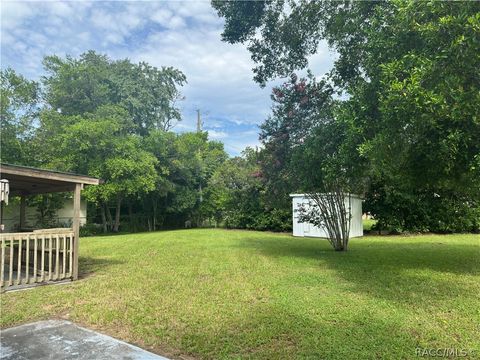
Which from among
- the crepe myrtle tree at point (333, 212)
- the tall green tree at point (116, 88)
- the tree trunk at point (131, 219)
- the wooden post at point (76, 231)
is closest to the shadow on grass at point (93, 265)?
the wooden post at point (76, 231)

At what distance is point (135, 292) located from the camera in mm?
5824

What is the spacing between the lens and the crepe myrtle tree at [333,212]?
10.6 metres

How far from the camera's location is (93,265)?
862cm

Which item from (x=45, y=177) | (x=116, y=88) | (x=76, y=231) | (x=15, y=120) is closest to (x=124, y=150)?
(x=15, y=120)

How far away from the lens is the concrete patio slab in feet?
11.2

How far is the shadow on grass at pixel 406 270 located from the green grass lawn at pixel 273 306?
32 mm

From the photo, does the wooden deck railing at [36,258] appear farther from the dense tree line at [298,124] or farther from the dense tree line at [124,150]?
the dense tree line at [124,150]

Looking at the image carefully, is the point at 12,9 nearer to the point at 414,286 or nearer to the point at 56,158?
the point at 414,286

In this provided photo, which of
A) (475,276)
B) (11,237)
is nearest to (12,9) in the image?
(11,237)

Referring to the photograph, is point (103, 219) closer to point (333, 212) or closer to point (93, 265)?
point (93, 265)

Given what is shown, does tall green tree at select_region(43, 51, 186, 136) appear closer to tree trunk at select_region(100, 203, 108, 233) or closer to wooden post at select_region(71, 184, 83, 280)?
tree trunk at select_region(100, 203, 108, 233)

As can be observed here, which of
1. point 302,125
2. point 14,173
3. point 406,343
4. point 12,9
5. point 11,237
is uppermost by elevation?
point 12,9

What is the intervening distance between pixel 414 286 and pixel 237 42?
724cm

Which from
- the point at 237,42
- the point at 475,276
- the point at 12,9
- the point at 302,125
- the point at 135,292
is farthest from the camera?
the point at 302,125
